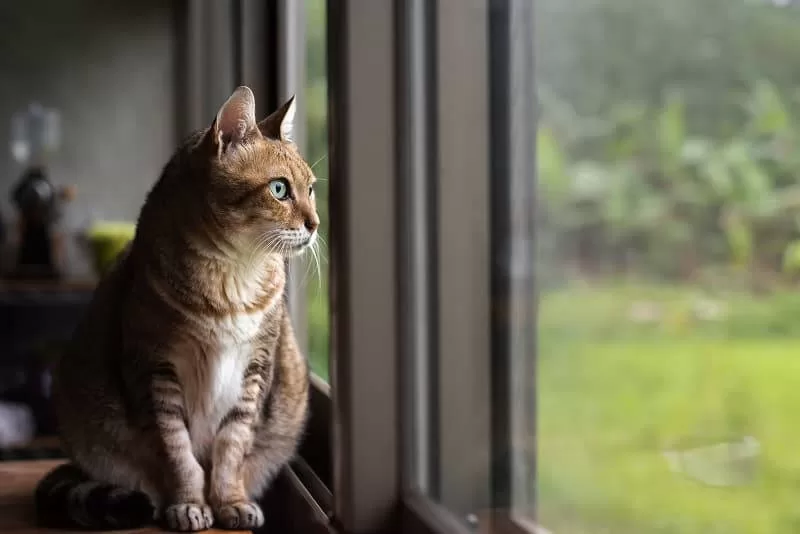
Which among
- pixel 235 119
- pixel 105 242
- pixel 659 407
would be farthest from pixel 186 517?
pixel 105 242

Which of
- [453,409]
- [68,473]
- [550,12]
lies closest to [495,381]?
[453,409]

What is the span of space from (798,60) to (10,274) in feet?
8.61

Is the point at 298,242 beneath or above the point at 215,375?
above

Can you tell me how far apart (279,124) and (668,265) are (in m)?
0.48

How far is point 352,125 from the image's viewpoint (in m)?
1.25

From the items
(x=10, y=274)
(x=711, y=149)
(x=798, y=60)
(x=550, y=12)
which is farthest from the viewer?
(x=10, y=274)

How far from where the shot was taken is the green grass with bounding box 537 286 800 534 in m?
0.71

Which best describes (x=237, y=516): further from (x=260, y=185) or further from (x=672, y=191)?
(x=672, y=191)

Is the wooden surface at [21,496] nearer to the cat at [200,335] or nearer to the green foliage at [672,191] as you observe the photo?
the cat at [200,335]

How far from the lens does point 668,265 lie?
852 mm

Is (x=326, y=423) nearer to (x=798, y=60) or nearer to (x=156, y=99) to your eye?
(x=798, y=60)

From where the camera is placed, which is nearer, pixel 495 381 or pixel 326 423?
pixel 495 381

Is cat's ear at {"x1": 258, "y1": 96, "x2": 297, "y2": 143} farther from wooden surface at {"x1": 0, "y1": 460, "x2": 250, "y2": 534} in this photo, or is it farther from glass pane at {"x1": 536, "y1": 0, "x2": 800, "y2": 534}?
wooden surface at {"x1": 0, "y1": 460, "x2": 250, "y2": 534}

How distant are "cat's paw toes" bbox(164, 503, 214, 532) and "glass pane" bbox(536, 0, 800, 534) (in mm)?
409
